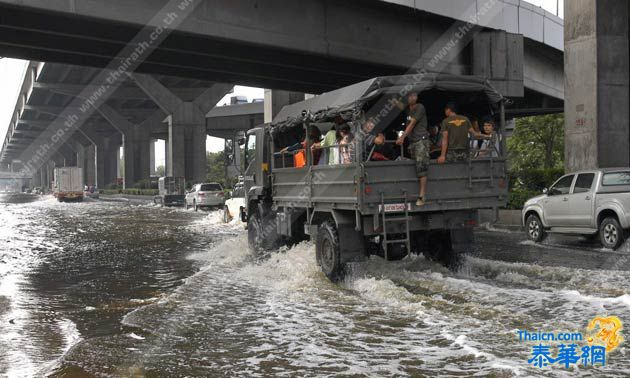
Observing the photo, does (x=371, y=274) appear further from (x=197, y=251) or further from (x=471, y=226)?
(x=197, y=251)

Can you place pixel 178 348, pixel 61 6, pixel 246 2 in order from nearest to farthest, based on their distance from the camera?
pixel 178 348, pixel 61 6, pixel 246 2

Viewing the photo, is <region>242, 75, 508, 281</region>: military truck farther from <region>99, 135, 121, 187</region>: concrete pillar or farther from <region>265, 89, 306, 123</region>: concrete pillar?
<region>99, 135, 121, 187</region>: concrete pillar

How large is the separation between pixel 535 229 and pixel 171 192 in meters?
36.2

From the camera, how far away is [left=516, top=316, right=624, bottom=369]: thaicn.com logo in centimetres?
512

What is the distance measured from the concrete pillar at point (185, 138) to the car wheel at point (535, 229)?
43459 millimetres

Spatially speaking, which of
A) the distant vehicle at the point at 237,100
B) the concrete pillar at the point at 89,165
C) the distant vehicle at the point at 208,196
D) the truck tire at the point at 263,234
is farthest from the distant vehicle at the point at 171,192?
the concrete pillar at the point at 89,165

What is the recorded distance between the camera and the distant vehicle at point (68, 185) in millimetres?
58594

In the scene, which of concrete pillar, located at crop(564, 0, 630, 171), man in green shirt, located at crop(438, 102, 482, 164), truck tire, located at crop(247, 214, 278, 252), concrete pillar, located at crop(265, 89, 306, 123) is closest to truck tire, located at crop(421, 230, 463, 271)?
man in green shirt, located at crop(438, 102, 482, 164)

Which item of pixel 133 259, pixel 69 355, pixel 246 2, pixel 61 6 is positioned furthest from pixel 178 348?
pixel 246 2

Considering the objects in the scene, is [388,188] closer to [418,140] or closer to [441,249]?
[418,140]

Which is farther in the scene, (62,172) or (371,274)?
(62,172)

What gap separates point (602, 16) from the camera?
18172 mm

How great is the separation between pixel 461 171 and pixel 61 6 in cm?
1103

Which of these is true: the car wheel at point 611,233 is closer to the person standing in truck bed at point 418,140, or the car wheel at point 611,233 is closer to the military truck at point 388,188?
the military truck at point 388,188
